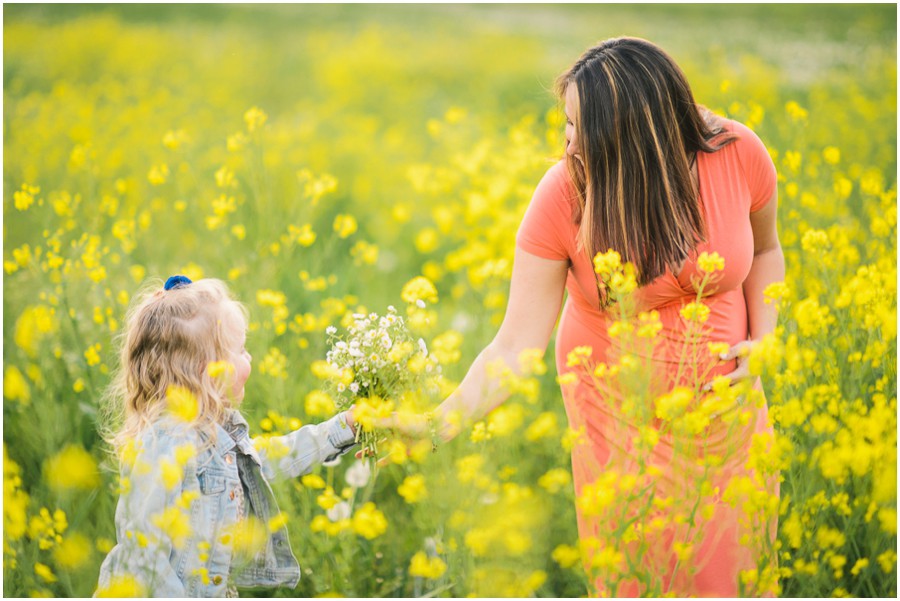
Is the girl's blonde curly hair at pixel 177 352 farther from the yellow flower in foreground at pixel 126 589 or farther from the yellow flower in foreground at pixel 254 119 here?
the yellow flower in foreground at pixel 254 119

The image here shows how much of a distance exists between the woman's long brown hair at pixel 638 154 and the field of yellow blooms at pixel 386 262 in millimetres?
204

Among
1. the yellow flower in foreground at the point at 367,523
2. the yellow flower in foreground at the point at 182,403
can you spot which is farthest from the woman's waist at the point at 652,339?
the yellow flower in foreground at the point at 182,403

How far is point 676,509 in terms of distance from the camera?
1.56 metres

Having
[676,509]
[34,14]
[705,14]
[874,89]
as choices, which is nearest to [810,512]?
[676,509]

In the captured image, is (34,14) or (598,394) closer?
(598,394)

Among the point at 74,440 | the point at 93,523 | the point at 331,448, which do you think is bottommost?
the point at 93,523

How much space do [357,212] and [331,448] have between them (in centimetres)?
342

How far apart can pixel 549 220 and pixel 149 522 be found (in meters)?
1.06

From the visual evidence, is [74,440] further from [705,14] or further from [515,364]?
[705,14]

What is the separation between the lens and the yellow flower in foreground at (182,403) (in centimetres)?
156

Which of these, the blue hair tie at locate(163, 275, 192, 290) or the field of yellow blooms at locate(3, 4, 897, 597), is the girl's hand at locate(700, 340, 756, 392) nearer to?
the field of yellow blooms at locate(3, 4, 897, 597)

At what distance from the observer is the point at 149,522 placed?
1603mm

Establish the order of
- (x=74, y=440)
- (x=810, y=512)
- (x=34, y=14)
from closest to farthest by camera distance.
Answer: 1. (x=810, y=512)
2. (x=74, y=440)
3. (x=34, y=14)

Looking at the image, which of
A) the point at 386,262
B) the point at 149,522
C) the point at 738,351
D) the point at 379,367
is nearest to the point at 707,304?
the point at 738,351
